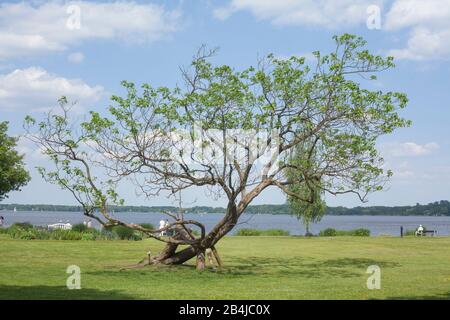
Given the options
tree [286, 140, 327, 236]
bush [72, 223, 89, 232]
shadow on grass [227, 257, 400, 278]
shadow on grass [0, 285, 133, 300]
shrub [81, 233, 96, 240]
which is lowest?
shadow on grass [227, 257, 400, 278]

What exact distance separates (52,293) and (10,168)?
110 feet

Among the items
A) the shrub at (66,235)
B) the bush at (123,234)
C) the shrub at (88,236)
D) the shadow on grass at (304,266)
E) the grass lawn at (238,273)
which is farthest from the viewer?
the bush at (123,234)

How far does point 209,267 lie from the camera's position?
984 inches

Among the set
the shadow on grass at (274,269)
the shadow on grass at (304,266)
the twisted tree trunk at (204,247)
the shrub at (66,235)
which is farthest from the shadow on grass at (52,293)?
the shrub at (66,235)

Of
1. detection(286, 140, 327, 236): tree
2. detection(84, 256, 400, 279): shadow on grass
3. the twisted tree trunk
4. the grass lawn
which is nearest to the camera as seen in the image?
the grass lawn

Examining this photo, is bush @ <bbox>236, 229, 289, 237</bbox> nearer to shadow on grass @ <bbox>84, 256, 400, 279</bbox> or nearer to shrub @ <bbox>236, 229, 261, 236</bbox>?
shrub @ <bbox>236, 229, 261, 236</bbox>

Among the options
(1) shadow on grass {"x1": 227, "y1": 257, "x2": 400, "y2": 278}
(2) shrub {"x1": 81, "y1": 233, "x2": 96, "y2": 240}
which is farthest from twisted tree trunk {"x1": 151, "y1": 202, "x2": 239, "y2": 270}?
(2) shrub {"x1": 81, "y1": 233, "x2": 96, "y2": 240}

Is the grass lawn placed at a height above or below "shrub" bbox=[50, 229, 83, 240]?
below

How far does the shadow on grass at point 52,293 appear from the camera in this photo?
15.9 metres

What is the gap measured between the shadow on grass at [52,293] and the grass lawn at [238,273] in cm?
3

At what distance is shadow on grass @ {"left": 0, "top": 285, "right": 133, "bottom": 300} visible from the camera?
52.3 ft

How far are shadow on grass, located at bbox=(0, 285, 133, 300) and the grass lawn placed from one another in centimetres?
3

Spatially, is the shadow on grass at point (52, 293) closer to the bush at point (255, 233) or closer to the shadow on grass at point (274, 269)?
the shadow on grass at point (274, 269)

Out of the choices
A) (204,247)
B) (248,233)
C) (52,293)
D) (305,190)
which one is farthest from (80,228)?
(52,293)
